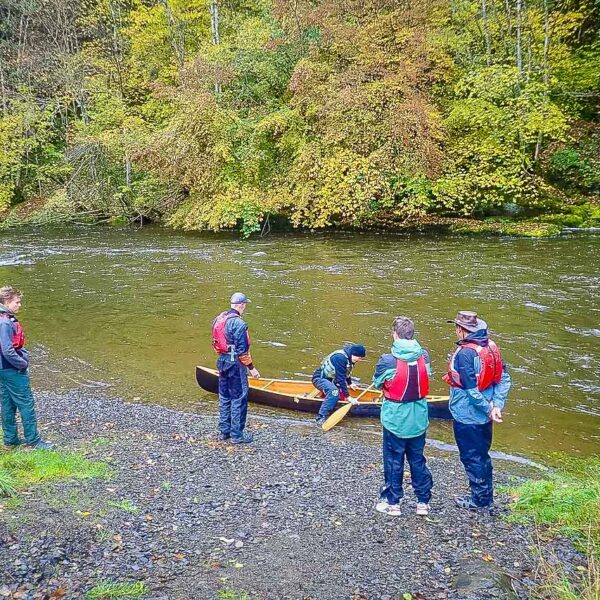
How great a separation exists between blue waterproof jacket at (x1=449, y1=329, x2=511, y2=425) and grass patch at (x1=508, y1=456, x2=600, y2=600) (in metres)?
0.97

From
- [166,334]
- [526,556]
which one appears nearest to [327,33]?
[166,334]

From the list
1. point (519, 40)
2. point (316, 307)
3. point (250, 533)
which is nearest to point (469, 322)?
point (250, 533)

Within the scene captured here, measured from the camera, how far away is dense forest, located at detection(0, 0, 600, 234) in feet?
74.0

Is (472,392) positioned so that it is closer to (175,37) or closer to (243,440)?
(243,440)

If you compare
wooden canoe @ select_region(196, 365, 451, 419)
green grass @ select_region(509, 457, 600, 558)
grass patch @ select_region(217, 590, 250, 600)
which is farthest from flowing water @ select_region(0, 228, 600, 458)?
grass patch @ select_region(217, 590, 250, 600)

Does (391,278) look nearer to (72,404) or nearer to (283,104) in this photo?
(72,404)

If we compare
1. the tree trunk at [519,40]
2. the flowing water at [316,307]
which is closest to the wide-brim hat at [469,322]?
the flowing water at [316,307]

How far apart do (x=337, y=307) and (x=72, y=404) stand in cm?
736

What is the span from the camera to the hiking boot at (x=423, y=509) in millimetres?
5367

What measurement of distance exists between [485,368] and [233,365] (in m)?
3.23

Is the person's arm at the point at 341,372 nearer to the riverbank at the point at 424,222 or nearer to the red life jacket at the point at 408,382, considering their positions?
the red life jacket at the point at 408,382

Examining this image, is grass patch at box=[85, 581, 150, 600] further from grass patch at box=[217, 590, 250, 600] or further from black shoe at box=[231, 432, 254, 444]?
black shoe at box=[231, 432, 254, 444]

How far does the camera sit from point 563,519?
5.06 meters

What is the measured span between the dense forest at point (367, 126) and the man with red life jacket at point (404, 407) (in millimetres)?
17879
